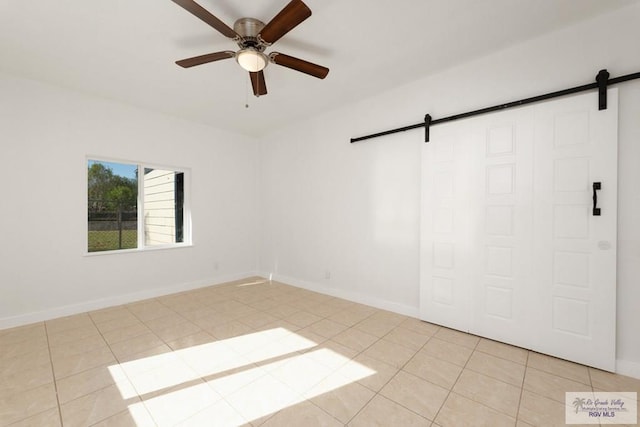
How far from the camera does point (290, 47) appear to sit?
8.50 feet

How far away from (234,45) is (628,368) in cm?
436

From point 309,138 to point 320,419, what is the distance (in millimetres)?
3858

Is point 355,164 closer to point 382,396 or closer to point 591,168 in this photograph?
point 591,168

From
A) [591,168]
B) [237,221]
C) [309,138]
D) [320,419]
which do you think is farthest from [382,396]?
[237,221]

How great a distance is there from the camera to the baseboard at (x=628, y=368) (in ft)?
6.81

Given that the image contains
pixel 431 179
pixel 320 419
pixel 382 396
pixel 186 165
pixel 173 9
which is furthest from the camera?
pixel 186 165

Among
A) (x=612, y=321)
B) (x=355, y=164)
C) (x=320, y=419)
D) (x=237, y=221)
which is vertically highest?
(x=355, y=164)

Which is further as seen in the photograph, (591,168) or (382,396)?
(591,168)

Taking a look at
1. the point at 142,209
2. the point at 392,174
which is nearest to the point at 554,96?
the point at 392,174

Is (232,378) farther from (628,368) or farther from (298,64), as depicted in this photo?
(628,368)

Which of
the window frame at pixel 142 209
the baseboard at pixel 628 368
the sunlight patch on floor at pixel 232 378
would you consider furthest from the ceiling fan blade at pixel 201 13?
the baseboard at pixel 628 368

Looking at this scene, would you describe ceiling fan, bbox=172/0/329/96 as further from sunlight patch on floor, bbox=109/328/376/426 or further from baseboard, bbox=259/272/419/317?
baseboard, bbox=259/272/419/317

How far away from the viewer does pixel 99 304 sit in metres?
3.59

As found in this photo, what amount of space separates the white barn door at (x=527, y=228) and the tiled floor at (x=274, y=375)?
28 cm
